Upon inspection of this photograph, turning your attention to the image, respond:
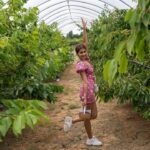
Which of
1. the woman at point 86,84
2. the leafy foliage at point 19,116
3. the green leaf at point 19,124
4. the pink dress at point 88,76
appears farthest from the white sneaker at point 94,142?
the green leaf at point 19,124

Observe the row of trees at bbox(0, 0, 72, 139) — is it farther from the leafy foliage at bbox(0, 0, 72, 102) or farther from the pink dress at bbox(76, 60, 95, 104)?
the pink dress at bbox(76, 60, 95, 104)

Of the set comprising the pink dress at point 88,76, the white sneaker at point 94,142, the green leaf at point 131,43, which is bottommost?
the white sneaker at point 94,142

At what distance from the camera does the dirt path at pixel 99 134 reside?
172 inches

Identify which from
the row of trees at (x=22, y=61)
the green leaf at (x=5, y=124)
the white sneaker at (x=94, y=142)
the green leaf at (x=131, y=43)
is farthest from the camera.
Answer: the white sneaker at (x=94, y=142)

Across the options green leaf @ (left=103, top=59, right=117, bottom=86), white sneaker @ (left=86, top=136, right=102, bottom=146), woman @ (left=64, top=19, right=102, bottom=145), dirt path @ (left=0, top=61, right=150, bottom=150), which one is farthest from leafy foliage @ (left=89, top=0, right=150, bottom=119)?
white sneaker @ (left=86, top=136, right=102, bottom=146)

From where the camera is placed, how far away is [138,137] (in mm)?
4551

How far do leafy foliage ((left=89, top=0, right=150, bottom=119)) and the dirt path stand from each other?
37cm

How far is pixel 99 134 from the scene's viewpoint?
4.80 meters

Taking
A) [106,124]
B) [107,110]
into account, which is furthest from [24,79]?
[107,110]

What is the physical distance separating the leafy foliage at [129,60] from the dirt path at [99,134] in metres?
0.37

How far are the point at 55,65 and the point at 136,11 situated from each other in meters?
3.33

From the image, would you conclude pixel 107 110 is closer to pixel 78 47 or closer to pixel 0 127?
pixel 78 47

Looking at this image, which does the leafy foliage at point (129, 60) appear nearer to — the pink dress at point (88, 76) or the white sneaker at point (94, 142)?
the pink dress at point (88, 76)

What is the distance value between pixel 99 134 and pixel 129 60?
1.54m
